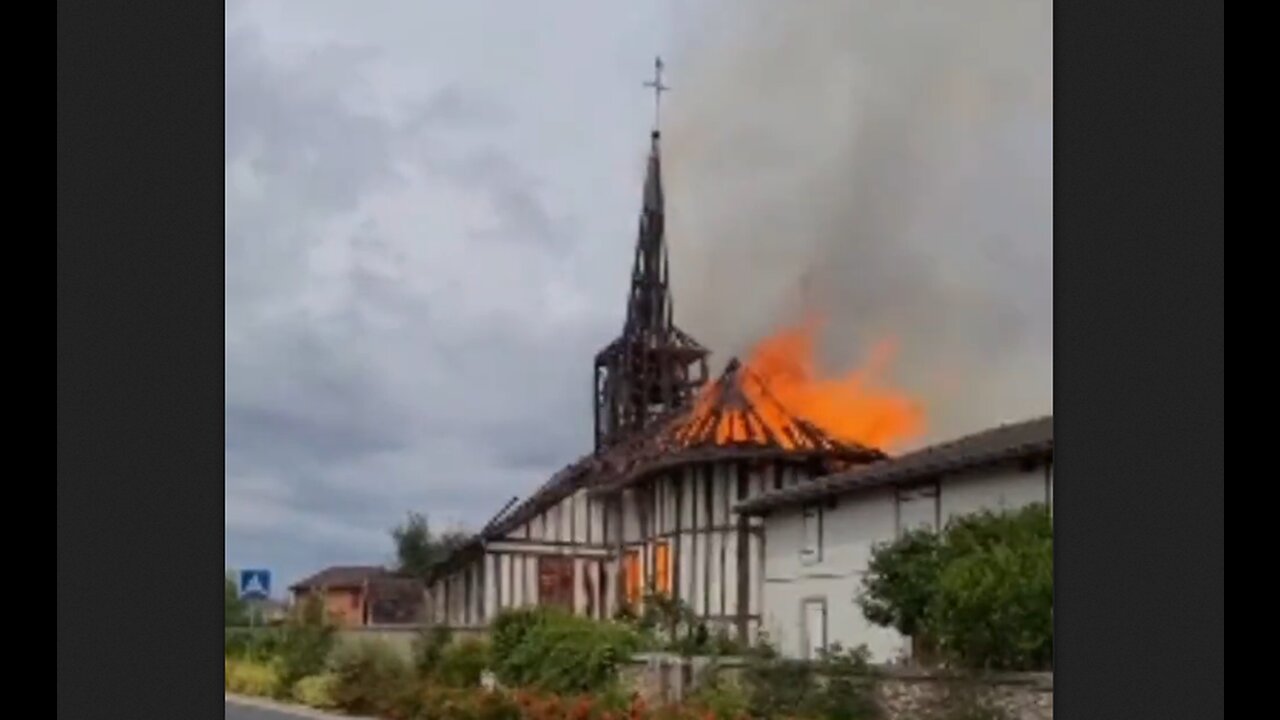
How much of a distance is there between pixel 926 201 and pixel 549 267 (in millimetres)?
1230

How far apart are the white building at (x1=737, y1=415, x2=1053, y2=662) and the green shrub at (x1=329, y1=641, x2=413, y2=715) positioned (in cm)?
123

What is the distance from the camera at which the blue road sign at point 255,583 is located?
18.3 feet

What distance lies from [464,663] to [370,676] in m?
0.32

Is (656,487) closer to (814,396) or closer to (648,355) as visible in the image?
(648,355)

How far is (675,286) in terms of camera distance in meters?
5.57

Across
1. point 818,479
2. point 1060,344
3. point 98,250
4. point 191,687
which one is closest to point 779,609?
point 818,479

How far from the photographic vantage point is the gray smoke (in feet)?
18.2

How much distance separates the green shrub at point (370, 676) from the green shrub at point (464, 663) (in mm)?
119

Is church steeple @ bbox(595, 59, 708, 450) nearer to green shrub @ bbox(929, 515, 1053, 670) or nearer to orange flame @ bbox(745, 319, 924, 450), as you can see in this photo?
orange flame @ bbox(745, 319, 924, 450)

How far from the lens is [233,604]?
558cm

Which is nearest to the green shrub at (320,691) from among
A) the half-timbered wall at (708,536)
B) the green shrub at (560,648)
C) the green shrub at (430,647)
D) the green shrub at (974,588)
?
the green shrub at (430,647)

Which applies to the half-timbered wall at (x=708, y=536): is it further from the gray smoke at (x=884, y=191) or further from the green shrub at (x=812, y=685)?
the gray smoke at (x=884, y=191)

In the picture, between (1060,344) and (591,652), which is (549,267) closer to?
(591,652)

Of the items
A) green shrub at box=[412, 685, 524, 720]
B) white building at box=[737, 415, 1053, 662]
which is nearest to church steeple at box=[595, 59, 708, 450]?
white building at box=[737, 415, 1053, 662]
